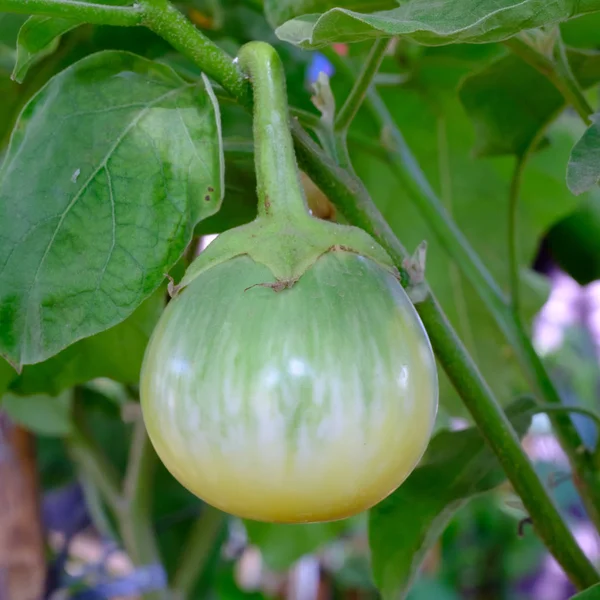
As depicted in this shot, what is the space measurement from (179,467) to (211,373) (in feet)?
0.12

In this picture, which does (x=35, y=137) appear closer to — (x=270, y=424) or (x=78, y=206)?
(x=78, y=206)

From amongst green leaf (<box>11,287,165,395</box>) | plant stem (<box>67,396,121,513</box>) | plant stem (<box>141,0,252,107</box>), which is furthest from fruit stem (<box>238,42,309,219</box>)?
plant stem (<box>67,396,121,513</box>)

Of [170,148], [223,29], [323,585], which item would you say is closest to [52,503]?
[323,585]

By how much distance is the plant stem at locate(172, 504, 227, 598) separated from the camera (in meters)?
0.70

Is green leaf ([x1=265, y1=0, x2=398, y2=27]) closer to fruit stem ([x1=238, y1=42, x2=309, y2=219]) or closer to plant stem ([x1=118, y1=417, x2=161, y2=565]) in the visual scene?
fruit stem ([x1=238, y1=42, x2=309, y2=219])

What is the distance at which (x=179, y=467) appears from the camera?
25cm

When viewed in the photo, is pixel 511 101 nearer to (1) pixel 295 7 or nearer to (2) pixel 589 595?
(1) pixel 295 7

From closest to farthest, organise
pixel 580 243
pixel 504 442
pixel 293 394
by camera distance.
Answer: pixel 293 394
pixel 504 442
pixel 580 243

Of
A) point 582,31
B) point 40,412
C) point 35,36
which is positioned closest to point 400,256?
point 35,36

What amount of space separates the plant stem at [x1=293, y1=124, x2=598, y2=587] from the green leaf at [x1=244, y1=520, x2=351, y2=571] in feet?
1.25

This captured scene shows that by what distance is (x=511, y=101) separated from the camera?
18.5 inches

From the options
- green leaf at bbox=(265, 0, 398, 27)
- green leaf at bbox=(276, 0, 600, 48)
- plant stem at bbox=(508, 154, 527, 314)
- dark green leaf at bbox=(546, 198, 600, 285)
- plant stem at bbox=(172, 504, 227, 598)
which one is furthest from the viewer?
plant stem at bbox=(172, 504, 227, 598)

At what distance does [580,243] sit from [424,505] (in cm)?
33

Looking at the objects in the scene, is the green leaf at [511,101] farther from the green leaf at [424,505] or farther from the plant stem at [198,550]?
the plant stem at [198,550]
